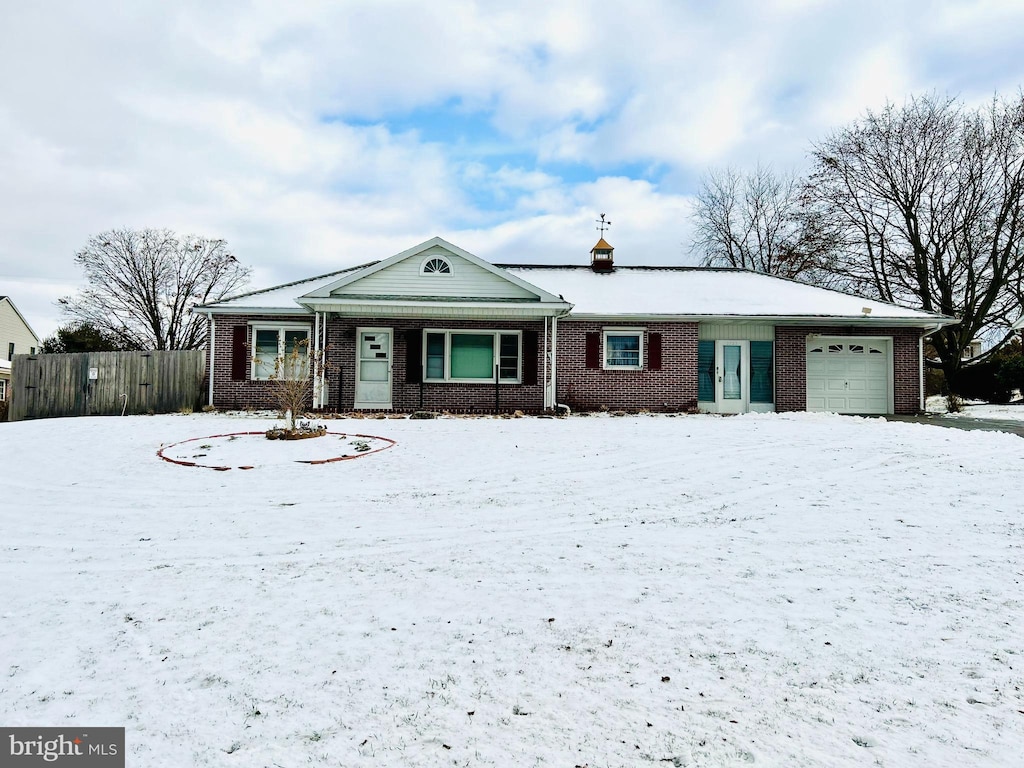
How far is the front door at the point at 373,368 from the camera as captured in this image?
14539mm

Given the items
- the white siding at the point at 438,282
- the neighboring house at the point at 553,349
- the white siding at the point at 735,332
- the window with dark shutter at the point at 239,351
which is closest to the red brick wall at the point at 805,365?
the neighboring house at the point at 553,349

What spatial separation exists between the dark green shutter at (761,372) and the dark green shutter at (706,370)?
3.51ft

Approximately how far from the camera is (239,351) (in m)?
14.7

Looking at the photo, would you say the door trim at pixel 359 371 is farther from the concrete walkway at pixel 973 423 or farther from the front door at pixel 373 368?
the concrete walkway at pixel 973 423

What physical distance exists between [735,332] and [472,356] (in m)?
7.00

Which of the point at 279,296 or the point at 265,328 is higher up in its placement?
the point at 279,296

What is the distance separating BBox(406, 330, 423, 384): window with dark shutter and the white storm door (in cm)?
778

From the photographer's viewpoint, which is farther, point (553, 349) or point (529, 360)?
point (529, 360)

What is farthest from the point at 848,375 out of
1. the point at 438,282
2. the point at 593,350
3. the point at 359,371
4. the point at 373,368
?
the point at 359,371

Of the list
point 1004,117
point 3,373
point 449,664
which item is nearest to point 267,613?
point 449,664

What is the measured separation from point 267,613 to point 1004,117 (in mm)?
26851

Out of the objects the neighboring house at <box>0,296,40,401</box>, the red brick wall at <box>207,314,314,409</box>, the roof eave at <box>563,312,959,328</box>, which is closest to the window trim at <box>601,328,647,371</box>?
the roof eave at <box>563,312,959,328</box>

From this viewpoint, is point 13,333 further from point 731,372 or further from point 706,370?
point 731,372

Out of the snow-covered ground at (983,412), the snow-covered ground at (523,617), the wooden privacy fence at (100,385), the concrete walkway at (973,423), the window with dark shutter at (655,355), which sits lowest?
the snow-covered ground at (523,617)
